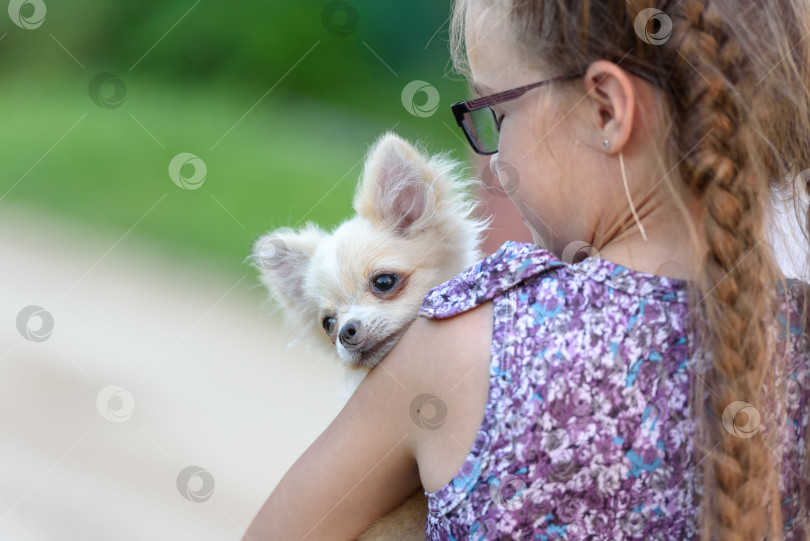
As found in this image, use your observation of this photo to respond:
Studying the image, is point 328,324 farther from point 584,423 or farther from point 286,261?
point 584,423

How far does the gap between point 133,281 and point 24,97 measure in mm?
2277

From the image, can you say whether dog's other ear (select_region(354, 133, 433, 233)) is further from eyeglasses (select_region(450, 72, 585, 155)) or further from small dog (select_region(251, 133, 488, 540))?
eyeglasses (select_region(450, 72, 585, 155))

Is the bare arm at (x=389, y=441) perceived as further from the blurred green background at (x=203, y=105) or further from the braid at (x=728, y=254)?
the blurred green background at (x=203, y=105)

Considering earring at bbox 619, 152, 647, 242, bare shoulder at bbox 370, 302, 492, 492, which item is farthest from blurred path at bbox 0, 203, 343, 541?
earring at bbox 619, 152, 647, 242

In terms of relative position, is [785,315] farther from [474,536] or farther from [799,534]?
[474,536]

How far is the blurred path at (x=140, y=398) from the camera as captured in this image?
282 cm

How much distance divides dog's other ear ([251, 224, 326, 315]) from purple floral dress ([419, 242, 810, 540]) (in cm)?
112

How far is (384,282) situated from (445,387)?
86 cm

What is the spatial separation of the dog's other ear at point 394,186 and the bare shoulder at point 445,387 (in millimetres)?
862

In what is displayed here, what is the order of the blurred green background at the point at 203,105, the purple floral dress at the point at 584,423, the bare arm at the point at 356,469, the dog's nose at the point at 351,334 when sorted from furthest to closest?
the blurred green background at the point at 203,105
the dog's nose at the point at 351,334
the bare arm at the point at 356,469
the purple floral dress at the point at 584,423

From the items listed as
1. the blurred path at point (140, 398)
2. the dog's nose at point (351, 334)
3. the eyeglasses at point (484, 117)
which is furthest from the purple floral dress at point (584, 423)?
the blurred path at point (140, 398)

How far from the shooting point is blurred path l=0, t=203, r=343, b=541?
9.27 feet

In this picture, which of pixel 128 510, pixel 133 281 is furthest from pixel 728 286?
pixel 133 281

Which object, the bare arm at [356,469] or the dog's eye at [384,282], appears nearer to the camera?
the bare arm at [356,469]
